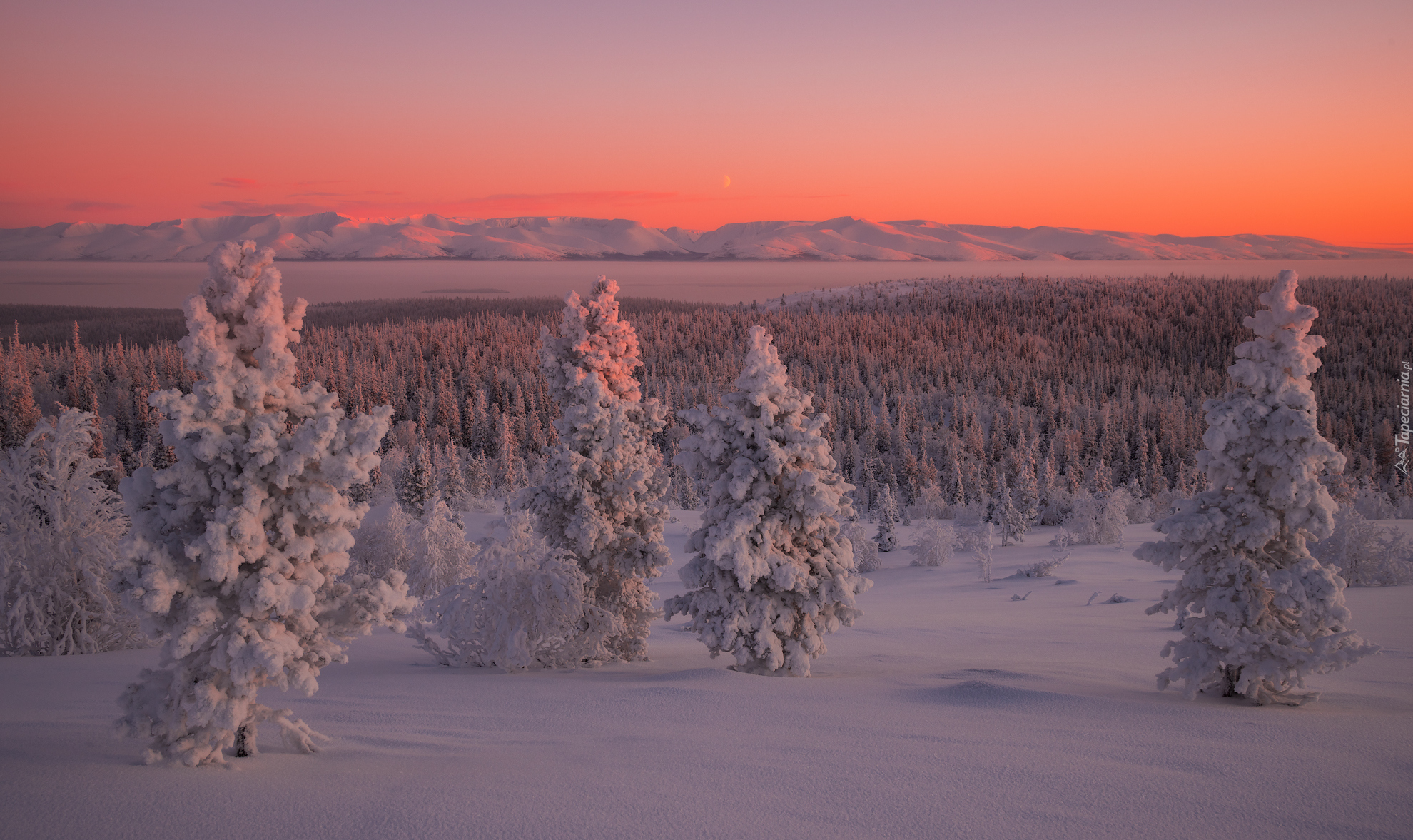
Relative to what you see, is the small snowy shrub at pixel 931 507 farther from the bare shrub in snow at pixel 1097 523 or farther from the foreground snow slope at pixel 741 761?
the foreground snow slope at pixel 741 761

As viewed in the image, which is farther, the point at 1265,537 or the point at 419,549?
the point at 419,549

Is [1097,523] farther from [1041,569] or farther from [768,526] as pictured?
[768,526]

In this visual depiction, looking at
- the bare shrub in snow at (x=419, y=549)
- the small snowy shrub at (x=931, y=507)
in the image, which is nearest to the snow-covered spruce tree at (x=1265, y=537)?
the bare shrub in snow at (x=419, y=549)

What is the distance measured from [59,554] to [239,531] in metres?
11.5

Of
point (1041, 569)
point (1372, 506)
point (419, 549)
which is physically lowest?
point (419, 549)

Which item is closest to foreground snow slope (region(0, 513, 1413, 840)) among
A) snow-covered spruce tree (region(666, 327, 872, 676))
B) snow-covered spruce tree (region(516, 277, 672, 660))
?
snow-covered spruce tree (region(666, 327, 872, 676))

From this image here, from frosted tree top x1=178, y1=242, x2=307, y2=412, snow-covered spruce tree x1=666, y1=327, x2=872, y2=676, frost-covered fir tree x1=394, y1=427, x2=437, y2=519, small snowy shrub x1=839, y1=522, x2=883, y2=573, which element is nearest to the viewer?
frosted tree top x1=178, y1=242, x2=307, y2=412

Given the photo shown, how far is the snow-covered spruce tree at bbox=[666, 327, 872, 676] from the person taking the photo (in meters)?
13.2

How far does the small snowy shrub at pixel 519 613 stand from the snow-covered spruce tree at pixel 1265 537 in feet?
31.5

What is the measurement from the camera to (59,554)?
591 inches

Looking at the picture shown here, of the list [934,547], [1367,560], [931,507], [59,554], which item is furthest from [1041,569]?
[931,507]

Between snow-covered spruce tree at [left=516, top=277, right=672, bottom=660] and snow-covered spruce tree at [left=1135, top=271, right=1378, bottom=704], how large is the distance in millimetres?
8831

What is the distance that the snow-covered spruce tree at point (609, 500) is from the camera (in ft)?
51.2

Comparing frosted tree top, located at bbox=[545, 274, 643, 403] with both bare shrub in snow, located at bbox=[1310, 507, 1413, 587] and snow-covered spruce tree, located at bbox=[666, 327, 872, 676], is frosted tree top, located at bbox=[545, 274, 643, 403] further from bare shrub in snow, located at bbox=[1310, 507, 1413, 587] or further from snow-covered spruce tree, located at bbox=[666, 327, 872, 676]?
bare shrub in snow, located at bbox=[1310, 507, 1413, 587]
